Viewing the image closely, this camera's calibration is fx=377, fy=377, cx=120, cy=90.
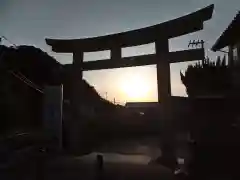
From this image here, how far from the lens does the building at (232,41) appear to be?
16722mm

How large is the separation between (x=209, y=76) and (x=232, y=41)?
340 centimetres

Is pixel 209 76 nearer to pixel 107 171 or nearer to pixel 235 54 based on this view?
pixel 235 54

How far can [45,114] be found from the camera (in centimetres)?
1389

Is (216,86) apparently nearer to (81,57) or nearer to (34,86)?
(81,57)

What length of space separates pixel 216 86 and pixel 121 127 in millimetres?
13203

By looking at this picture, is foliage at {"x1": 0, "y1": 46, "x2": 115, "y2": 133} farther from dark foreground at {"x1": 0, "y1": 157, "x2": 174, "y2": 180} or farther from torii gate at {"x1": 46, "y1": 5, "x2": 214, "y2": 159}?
dark foreground at {"x1": 0, "y1": 157, "x2": 174, "y2": 180}

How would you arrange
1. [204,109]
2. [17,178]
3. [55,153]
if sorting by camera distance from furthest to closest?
[55,153]
[17,178]
[204,109]

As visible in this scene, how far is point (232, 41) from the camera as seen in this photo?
62.6ft

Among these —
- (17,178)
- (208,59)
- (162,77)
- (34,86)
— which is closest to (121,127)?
(208,59)

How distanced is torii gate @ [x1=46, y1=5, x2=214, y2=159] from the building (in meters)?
3.28

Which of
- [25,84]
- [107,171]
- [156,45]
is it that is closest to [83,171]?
[107,171]

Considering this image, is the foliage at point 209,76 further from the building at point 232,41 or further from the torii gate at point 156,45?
the torii gate at point 156,45

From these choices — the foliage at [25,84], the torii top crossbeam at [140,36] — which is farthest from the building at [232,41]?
the foliage at [25,84]

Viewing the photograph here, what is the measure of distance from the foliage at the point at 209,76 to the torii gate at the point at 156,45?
128 inches
